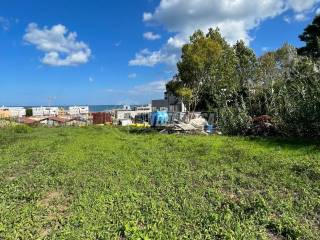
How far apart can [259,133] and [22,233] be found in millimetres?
9464

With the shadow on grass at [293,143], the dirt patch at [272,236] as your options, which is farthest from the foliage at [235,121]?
the dirt patch at [272,236]

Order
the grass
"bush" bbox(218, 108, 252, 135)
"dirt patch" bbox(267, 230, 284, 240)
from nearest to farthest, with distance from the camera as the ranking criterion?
"dirt patch" bbox(267, 230, 284, 240) → the grass → "bush" bbox(218, 108, 252, 135)

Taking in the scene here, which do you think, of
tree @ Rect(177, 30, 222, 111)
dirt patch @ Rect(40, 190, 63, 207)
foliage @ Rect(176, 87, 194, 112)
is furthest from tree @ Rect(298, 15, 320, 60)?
dirt patch @ Rect(40, 190, 63, 207)

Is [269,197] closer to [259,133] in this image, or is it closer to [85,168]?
[85,168]

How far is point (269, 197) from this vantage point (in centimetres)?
438

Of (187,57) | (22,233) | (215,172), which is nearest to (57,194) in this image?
(22,233)

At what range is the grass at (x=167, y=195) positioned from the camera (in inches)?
141

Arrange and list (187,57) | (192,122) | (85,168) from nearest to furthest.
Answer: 1. (85,168)
2. (192,122)
3. (187,57)

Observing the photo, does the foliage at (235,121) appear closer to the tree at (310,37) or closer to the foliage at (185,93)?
the foliage at (185,93)

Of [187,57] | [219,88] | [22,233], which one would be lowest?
[22,233]

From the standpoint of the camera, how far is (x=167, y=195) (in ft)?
15.1

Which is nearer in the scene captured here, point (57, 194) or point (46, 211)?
point (46, 211)

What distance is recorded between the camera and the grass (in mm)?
3578

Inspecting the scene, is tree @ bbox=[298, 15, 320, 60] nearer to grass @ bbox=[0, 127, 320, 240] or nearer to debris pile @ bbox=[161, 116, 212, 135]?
debris pile @ bbox=[161, 116, 212, 135]
